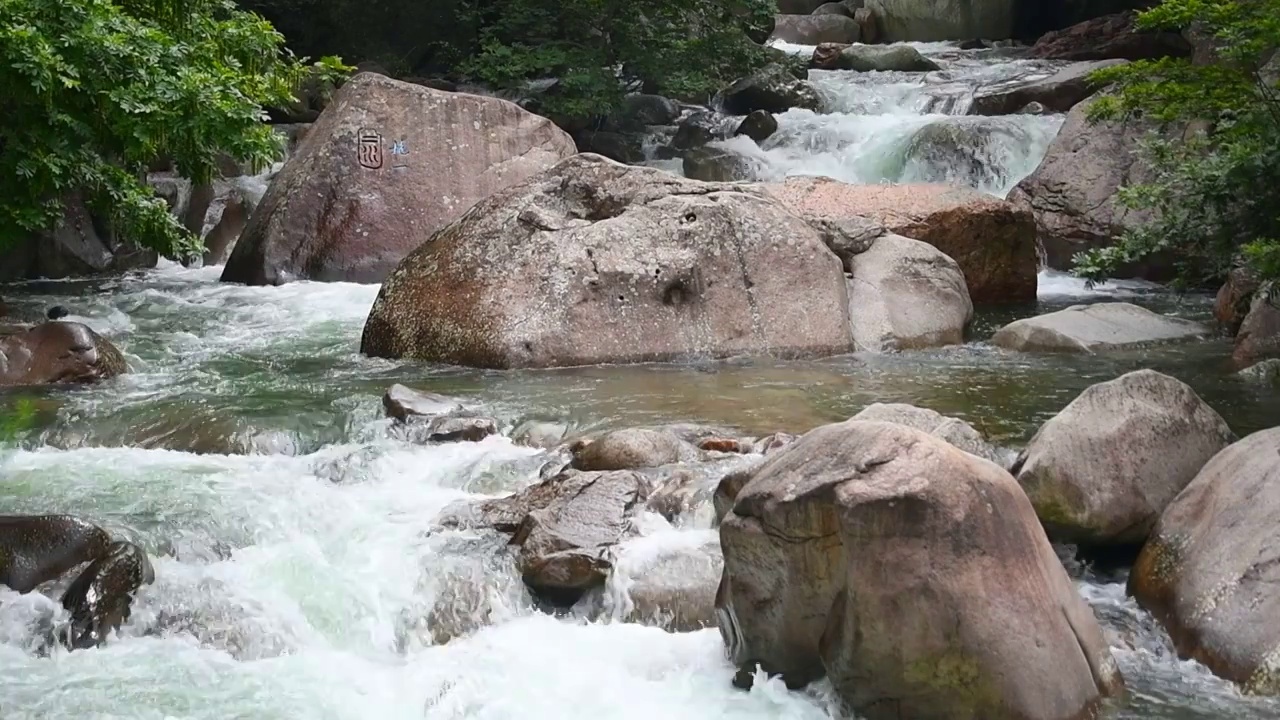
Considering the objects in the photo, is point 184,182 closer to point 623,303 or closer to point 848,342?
point 623,303

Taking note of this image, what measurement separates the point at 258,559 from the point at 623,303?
4303 millimetres

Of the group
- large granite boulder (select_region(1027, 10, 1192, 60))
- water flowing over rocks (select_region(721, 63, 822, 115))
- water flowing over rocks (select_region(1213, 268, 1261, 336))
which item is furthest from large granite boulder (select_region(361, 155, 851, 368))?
large granite boulder (select_region(1027, 10, 1192, 60))

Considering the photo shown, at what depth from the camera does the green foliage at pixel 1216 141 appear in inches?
302

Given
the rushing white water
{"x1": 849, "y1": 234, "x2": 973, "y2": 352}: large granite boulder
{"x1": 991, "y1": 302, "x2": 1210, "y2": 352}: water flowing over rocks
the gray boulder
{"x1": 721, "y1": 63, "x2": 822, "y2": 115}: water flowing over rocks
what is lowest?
{"x1": 991, "y1": 302, "x2": 1210, "y2": 352}: water flowing over rocks

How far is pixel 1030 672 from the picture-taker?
436cm

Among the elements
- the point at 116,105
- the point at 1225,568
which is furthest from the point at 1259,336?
the point at 116,105

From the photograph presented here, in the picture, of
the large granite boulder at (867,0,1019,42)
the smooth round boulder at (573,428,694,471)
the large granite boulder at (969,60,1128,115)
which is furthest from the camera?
the large granite boulder at (867,0,1019,42)

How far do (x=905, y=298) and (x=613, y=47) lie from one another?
10.1 m

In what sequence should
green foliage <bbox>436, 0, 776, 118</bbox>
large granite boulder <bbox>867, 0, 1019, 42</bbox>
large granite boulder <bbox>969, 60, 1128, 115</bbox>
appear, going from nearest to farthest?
1. large granite boulder <bbox>969, 60, 1128, 115</bbox>
2. green foliage <bbox>436, 0, 776, 118</bbox>
3. large granite boulder <bbox>867, 0, 1019, 42</bbox>

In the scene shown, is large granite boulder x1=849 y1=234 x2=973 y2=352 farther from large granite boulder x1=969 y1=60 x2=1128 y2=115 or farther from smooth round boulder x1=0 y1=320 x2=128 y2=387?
large granite boulder x1=969 y1=60 x2=1128 y2=115

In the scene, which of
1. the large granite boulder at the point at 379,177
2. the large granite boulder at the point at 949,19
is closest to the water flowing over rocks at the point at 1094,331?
the large granite boulder at the point at 379,177

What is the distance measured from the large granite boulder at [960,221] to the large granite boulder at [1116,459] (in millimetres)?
5965

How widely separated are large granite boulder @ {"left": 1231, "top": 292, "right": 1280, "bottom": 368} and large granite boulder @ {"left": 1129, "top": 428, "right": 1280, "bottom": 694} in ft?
13.0

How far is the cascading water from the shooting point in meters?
4.87
